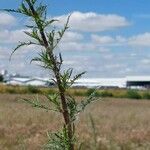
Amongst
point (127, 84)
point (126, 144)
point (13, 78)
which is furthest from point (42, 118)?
point (13, 78)

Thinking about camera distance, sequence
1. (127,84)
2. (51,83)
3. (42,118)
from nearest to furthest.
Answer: (51,83)
(42,118)
(127,84)

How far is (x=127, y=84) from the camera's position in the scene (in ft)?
500

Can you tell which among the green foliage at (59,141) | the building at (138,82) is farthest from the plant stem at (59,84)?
the building at (138,82)

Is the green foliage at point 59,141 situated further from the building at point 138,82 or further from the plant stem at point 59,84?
the building at point 138,82

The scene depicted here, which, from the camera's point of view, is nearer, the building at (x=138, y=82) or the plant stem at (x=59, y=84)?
the plant stem at (x=59, y=84)

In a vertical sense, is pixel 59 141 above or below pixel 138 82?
below

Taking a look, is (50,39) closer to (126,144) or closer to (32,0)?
(32,0)

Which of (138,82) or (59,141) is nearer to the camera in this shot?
(59,141)

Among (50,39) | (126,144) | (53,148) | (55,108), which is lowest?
(126,144)

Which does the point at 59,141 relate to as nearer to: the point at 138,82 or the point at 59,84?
Result: the point at 59,84

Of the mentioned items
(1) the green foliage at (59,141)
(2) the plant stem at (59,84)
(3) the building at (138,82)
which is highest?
(3) the building at (138,82)

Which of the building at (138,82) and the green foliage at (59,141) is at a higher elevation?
the building at (138,82)

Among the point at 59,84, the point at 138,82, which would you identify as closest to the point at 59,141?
the point at 59,84

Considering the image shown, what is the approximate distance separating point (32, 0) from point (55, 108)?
0.33 meters
